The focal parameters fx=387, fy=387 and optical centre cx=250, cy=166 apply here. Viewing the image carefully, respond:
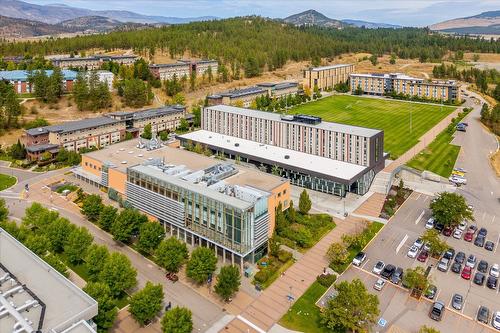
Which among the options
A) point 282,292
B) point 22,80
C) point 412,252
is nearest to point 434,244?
point 412,252

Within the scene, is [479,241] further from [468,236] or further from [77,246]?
[77,246]

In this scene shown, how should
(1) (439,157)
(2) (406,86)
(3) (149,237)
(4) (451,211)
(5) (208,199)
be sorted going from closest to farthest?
(3) (149,237), (5) (208,199), (4) (451,211), (1) (439,157), (2) (406,86)

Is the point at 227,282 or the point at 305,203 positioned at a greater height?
the point at 305,203

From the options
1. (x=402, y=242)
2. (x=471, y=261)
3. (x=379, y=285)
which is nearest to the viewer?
(x=379, y=285)

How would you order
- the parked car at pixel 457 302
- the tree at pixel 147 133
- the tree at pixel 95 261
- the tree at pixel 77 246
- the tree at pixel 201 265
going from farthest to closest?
the tree at pixel 147 133 < the tree at pixel 77 246 < the tree at pixel 201 265 < the tree at pixel 95 261 < the parked car at pixel 457 302

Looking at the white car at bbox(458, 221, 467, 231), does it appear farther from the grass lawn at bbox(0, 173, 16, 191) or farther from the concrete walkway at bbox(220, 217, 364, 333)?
the grass lawn at bbox(0, 173, 16, 191)

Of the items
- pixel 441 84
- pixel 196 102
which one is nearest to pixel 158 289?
pixel 196 102

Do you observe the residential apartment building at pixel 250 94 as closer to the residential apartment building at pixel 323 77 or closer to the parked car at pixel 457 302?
the residential apartment building at pixel 323 77

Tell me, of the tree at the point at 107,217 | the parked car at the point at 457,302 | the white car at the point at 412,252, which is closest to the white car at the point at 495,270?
the parked car at the point at 457,302
